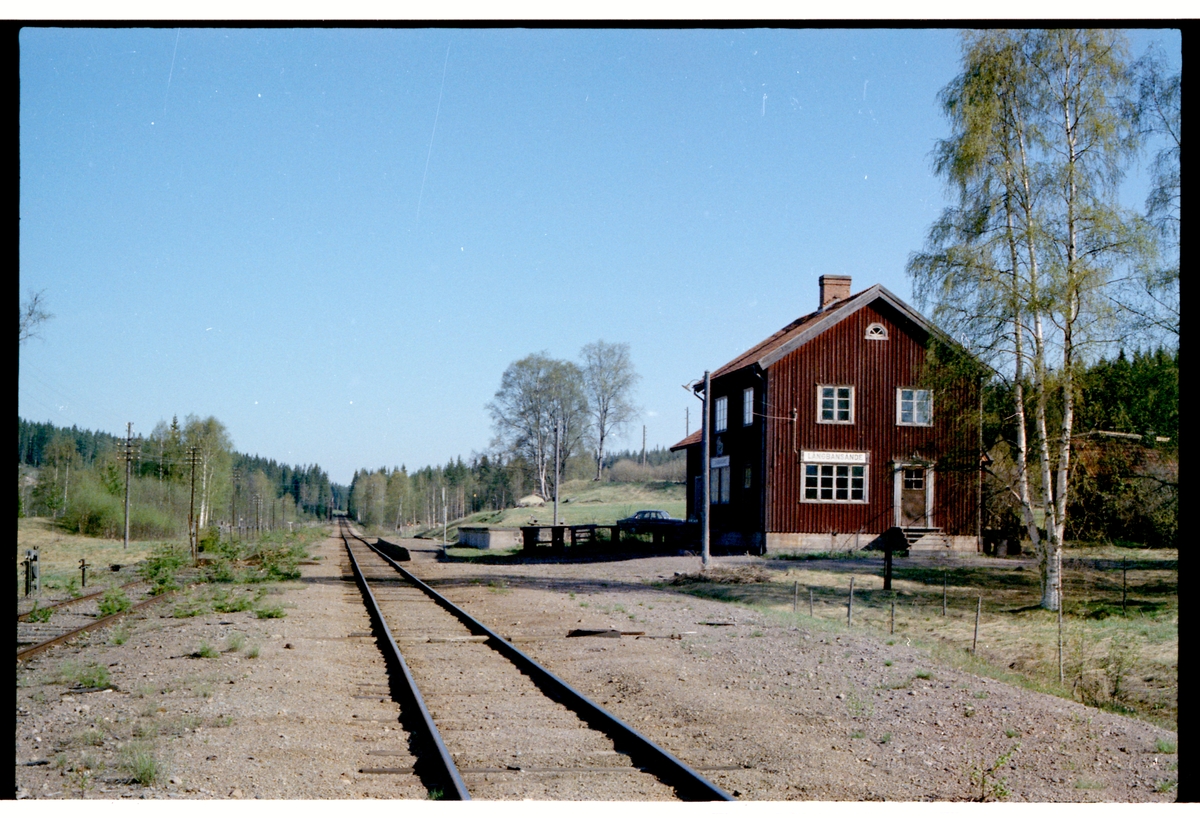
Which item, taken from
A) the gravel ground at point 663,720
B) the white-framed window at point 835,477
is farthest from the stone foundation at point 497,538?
the gravel ground at point 663,720

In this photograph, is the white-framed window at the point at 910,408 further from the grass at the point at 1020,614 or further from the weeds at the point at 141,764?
the weeds at the point at 141,764

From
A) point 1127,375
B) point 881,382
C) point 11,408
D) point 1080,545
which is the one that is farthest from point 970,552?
point 11,408

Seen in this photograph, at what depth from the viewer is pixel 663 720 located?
8180 millimetres

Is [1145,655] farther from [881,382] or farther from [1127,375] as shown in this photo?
[881,382]

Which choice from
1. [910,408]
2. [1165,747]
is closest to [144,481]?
[910,408]

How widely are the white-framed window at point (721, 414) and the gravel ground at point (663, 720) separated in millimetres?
21906

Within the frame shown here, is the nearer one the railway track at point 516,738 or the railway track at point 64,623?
the railway track at point 516,738

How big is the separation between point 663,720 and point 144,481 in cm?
5978

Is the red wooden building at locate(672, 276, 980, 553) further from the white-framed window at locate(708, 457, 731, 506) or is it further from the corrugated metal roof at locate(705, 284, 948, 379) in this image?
the white-framed window at locate(708, 457, 731, 506)

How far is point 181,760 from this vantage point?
6.73 m

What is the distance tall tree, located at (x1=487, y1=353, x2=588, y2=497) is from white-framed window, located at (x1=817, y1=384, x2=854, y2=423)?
27.3 m

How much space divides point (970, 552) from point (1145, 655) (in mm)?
19120

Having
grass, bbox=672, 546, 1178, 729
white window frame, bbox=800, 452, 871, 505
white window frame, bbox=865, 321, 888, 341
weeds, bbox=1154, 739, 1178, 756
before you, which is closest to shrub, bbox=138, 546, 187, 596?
grass, bbox=672, 546, 1178, 729

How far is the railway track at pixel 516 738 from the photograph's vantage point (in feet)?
19.8
